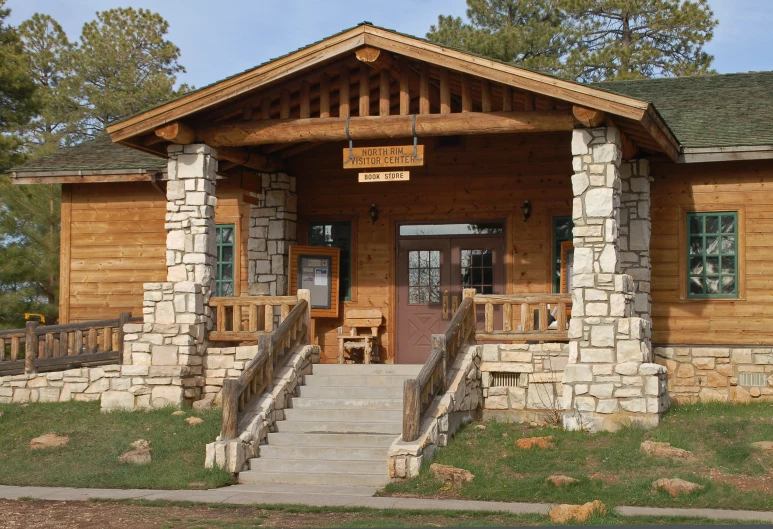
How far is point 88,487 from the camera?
37.0ft

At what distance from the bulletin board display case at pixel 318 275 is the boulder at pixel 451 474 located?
6.47 m

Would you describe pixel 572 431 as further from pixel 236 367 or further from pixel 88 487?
pixel 88 487

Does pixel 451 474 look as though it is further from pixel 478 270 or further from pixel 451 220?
pixel 451 220

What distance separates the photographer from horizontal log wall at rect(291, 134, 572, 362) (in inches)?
648

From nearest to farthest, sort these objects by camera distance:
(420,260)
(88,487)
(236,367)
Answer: (88,487) → (236,367) → (420,260)

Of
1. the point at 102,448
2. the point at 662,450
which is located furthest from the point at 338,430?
the point at 662,450

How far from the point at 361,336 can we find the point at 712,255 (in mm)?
5806

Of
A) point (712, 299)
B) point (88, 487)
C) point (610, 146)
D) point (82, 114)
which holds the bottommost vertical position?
point (88, 487)

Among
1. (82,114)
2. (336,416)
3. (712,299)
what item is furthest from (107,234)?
(82,114)

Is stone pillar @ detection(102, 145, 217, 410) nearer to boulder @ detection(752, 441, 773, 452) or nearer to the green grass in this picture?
the green grass

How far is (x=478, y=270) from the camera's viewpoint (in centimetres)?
1694

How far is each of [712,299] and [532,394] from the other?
12.0ft

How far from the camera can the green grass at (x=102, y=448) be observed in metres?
11.5

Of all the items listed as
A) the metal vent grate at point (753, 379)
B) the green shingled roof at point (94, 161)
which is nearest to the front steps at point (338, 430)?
the metal vent grate at point (753, 379)
